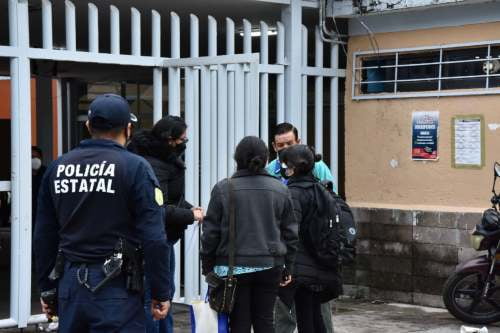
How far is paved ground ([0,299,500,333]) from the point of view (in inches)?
303

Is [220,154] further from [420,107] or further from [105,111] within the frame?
[105,111]

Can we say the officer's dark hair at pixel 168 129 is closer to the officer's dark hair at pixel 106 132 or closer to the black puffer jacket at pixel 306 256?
the black puffer jacket at pixel 306 256

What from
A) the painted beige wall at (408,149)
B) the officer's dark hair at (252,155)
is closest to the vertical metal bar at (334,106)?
the painted beige wall at (408,149)

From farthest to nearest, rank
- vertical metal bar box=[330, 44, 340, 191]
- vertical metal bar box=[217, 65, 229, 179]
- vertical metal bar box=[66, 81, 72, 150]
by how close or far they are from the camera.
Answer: vertical metal bar box=[66, 81, 72, 150]
vertical metal bar box=[330, 44, 340, 191]
vertical metal bar box=[217, 65, 229, 179]

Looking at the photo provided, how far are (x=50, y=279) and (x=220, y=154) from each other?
3580 mm

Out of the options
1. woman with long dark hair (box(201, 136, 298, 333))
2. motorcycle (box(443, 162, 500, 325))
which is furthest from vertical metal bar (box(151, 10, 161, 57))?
motorcycle (box(443, 162, 500, 325))

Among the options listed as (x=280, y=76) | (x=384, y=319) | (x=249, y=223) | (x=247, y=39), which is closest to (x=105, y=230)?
A: (x=249, y=223)

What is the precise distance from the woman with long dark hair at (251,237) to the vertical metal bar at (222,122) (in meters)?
2.32

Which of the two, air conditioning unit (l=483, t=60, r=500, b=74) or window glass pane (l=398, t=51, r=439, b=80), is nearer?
air conditioning unit (l=483, t=60, r=500, b=74)

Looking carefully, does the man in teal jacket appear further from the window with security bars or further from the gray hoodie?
the window with security bars

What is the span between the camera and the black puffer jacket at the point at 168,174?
5.79m

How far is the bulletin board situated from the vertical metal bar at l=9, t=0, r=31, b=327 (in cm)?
402

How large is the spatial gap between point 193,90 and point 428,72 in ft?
8.03

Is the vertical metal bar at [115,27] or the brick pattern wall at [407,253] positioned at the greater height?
the vertical metal bar at [115,27]
